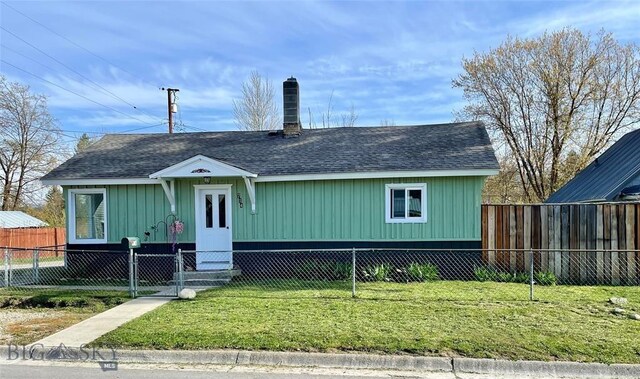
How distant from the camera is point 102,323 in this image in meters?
7.57

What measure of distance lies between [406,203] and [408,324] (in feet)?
18.5

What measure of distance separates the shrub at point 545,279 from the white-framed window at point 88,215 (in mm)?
11832

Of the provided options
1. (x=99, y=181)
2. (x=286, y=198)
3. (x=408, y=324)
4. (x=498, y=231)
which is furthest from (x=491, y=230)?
(x=99, y=181)

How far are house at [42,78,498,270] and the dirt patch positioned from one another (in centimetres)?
425

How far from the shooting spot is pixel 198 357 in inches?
234

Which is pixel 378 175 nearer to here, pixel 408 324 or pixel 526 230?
pixel 526 230

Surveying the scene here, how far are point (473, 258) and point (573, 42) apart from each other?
17.1 m

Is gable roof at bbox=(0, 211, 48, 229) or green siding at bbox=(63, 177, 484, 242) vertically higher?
green siding at bbox=(63, 177, 484, 242)

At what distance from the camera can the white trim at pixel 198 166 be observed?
12.1 meters

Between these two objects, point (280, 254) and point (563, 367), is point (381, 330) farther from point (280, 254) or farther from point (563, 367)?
point (280, 254)

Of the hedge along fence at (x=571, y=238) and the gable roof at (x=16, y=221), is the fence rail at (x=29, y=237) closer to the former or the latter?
the gable roof at (x=16, y=221)

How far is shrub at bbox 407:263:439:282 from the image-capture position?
11.3m

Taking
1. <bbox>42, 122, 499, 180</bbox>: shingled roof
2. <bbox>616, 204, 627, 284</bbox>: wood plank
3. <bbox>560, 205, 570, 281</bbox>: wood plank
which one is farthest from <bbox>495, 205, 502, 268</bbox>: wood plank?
<bbox>616, 204, 627, 284</bbox>: wood plank

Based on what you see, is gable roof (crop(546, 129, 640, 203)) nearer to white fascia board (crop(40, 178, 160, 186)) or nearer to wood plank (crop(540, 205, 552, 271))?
wood plank (crop(540, 205, 552, 271))
